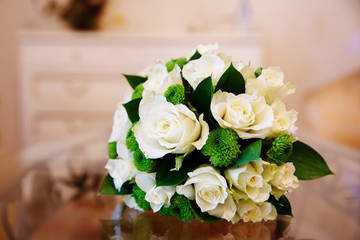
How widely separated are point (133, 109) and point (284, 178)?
282mm

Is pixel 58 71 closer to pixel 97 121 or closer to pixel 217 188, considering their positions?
pixel 97 121

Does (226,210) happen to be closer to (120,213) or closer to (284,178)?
(284,178)

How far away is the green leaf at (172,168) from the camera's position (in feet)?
1.72

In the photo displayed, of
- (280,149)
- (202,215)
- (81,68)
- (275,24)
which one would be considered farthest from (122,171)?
(275,24)

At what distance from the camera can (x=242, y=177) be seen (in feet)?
1.69

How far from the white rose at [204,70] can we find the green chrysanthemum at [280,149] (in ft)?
0.48

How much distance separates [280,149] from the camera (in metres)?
0.51

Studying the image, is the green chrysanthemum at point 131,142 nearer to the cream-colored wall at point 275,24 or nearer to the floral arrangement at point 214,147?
the floral arrangement at point 214,147

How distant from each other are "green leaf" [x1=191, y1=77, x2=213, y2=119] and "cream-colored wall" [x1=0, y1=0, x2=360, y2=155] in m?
2.69

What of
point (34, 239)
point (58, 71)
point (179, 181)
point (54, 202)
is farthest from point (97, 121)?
point (179, 181)

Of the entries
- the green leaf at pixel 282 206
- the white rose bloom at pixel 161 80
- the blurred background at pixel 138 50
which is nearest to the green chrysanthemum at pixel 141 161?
→ the white rose bloom at pixel 161 80

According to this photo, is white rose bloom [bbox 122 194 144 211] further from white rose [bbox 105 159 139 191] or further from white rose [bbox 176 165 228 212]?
white rose [bbox 176 165 228 212]

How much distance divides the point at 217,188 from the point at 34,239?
1.24 feet

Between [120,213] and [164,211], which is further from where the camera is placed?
[120,213]
